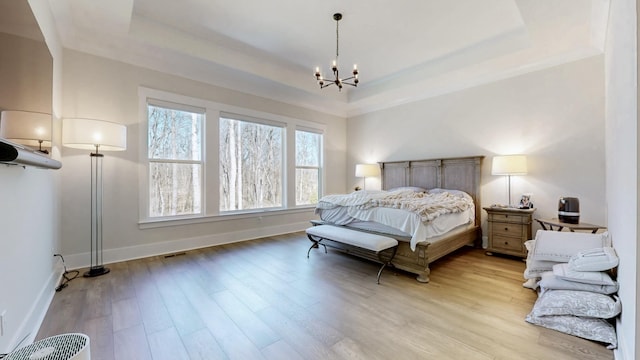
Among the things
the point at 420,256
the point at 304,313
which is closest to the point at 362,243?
the point at 420,256

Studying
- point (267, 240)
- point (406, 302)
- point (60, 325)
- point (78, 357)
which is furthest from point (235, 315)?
point (267, 240)

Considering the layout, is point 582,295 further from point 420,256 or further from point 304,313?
point 304,313

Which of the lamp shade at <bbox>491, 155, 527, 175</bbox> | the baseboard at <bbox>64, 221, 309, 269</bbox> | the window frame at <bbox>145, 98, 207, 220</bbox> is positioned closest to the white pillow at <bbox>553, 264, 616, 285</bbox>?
the lamp shade at <bbox>491, 155, 527, 175</bbox>

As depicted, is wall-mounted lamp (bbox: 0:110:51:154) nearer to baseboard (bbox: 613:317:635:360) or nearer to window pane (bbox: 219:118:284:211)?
window pane (bbox: 219:118:284:211)

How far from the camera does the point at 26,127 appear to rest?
5.38 ft

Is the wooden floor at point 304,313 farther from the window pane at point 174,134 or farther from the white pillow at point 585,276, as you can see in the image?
the window pane at point 174,134

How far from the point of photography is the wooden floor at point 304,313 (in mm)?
1671

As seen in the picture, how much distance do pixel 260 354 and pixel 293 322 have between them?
0.40 m

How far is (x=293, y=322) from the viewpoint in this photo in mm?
1993

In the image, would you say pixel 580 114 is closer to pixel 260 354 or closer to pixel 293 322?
pixel 293 322

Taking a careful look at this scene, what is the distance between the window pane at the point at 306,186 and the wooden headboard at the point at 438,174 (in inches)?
61.1

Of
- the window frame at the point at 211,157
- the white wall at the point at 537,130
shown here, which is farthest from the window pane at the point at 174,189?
the white wall at the point at 537,130

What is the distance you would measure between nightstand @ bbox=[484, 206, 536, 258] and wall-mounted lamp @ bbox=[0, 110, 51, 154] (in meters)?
4.83

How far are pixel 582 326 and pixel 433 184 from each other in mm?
3161
